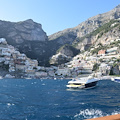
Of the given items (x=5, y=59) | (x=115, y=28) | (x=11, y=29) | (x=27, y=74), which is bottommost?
(x=27, y=74)

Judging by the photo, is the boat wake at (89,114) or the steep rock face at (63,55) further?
the steep rock face at (63,55)

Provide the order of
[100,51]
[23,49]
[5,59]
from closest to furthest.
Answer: [5,59]
[100,51]
[23,49]

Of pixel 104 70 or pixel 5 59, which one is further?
pixel 5 59

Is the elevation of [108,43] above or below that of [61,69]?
above

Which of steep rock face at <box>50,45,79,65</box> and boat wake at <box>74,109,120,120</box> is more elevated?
steep rock face at <box>50,45,79,65</box>

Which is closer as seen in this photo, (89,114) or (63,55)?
(89,114)

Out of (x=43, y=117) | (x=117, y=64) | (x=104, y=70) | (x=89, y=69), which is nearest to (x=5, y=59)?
(x=89, y=69)

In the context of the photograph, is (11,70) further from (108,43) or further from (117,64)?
(108,43)

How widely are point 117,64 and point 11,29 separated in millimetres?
150532

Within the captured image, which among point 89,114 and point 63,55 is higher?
point 63,55

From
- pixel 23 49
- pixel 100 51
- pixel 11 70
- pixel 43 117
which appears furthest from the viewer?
pixel 23 49

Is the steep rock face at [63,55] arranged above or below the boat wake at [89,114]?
above

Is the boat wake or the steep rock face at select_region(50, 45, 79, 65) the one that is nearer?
the boat wake

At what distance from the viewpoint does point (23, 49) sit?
187750 millimetres
